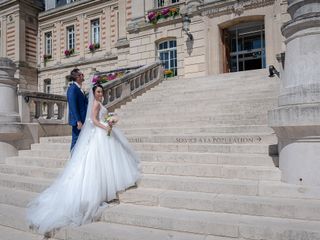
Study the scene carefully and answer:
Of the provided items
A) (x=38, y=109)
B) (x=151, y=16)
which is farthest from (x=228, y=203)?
(x=151, y=16)

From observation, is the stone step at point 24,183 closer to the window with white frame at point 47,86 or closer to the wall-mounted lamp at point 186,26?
the wall-mounted lamp at point 186,26


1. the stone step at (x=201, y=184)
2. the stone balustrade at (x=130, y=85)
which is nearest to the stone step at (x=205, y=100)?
the stone balustrade at (x=130, y=85)

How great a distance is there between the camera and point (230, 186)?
153 inches

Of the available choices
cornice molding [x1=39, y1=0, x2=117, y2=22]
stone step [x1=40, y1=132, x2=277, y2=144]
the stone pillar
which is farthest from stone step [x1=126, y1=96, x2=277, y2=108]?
cornice molding [x1=39, y1=0, x2=117, y2=22]

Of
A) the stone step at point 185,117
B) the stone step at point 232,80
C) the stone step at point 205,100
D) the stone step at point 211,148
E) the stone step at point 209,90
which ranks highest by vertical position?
the stone step at point 232,80

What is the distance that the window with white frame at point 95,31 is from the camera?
25.2 m

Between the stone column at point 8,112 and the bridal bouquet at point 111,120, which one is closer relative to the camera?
the bridal bouquet at point 111,120

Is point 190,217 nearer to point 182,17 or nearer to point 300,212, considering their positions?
point 300,212

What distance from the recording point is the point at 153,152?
5.38 metres

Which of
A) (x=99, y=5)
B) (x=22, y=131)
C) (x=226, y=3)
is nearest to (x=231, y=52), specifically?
(x=226, y=3)

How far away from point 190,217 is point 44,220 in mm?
1785

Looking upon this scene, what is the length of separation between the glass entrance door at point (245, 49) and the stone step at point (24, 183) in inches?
568

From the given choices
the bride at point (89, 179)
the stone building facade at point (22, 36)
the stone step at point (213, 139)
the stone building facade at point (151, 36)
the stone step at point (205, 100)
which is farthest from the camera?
the stone building facade at point (22, 36)

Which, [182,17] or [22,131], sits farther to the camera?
[182,17]
